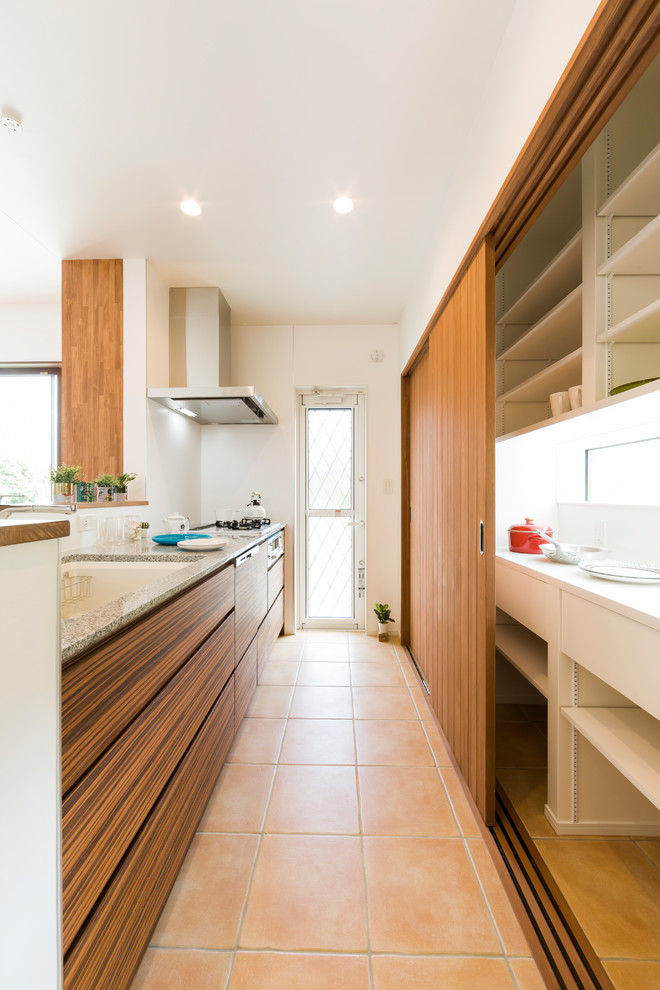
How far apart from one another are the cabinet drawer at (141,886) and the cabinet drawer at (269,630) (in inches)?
43.5

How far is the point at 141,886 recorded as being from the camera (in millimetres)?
1054

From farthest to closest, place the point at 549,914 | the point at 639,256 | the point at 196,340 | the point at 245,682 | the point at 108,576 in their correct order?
the point at 196,340, the point at 245,682, the point at 108,576, the point at 639,256, the point at 549,914

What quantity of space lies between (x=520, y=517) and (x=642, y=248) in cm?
144

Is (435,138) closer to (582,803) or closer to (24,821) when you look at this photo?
(24,821)

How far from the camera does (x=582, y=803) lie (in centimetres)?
154

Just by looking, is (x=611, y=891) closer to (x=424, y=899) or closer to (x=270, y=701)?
(x=424, y=899)

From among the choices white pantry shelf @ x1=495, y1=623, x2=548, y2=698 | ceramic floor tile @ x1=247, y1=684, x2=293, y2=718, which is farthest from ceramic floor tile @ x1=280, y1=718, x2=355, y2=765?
white pantry shelf @ x1=495, y1=623, x2=548, y2=698

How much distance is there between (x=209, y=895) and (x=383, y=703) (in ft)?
4.64

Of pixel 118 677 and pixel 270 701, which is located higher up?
pixel 118 677

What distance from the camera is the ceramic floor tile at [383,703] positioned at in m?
2.45

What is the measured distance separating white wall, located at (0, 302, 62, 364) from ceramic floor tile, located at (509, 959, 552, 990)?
13.9ft

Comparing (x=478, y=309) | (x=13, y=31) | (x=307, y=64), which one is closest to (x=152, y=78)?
(x=13, y=31)

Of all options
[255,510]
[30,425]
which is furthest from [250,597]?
[30,425]

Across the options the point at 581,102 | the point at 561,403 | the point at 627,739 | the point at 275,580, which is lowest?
the point at 627,739
